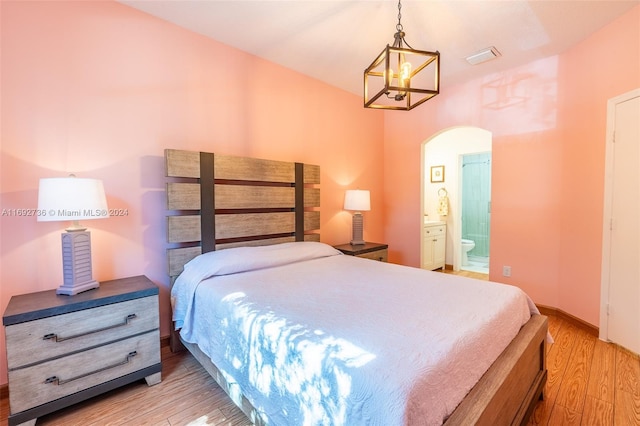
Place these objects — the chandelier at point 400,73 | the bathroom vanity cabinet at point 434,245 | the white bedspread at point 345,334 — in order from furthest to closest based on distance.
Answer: the bathroom vanity cabinet at point 434,245, the chandelier at point 400,73, the white bedspread at point 345,334

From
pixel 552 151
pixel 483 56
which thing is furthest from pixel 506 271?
pixel 483 56

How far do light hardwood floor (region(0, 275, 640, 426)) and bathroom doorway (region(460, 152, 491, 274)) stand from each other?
3.42 metres

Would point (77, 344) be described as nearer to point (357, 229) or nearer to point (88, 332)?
point (88, 332)

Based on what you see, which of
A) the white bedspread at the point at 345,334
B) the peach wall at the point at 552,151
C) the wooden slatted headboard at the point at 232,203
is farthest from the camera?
the peach wall at the point at 552,151

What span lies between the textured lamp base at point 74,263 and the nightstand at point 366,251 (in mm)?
2244

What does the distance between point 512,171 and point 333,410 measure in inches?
130

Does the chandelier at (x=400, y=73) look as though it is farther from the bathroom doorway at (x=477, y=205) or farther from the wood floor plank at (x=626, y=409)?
the bathroom doorway at (x=477, y=205)

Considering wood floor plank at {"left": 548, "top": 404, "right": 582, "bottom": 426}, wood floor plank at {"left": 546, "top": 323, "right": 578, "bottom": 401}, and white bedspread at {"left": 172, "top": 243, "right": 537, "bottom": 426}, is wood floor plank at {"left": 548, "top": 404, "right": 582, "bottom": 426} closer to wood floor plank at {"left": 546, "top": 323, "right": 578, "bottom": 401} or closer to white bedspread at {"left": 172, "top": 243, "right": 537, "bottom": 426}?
wood floor plank at {"left": 546, "top": 323, "right": 578, "bottom": 401}

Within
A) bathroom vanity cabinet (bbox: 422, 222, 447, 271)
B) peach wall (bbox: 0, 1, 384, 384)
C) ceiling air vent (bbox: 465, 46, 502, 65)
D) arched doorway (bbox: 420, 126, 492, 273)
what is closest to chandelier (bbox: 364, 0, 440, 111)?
ceiling air vent (bbox: 465, 46, 502, 65)

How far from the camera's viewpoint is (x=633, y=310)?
221cm

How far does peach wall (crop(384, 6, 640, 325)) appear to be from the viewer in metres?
2.46

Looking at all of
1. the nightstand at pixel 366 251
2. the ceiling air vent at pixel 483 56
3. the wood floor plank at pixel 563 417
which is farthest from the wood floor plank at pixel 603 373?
the ceiling air vent at pixel 483 56

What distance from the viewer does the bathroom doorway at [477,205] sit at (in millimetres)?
5477

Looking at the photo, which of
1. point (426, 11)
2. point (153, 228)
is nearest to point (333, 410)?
point (153, 228)
